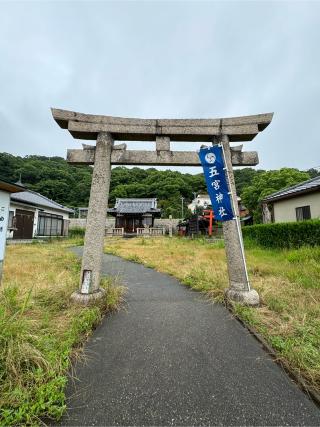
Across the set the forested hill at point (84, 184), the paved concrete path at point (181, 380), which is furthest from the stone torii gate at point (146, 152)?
the forested hill at point (84, 184)

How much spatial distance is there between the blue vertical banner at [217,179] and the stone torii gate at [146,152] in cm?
16

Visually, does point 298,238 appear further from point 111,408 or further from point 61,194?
point 61,194

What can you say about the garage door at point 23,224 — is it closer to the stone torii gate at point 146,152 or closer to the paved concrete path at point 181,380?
the stone torii gate at point 146,152

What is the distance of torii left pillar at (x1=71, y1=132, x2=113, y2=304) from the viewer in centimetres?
405

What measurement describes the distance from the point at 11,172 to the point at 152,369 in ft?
162

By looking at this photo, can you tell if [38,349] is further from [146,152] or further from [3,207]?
[146,152]

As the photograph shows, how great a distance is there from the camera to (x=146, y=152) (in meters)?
4.67

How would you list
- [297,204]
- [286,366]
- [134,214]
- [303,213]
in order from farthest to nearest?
[134,214] < [297,204] < [303,213] < [286,366]

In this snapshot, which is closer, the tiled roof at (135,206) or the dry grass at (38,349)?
the dry grass at (38,349)

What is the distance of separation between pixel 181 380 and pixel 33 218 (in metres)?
22.4

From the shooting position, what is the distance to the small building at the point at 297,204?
463 inches

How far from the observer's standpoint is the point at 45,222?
23.1m

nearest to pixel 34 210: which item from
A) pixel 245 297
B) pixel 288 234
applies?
pixel 288 234

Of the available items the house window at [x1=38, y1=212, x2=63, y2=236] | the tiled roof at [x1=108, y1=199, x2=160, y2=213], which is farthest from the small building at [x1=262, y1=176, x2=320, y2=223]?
the house window at [x1=38, y1=212, x2=63, y2=236]
